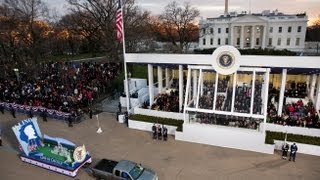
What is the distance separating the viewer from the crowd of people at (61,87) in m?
23.1

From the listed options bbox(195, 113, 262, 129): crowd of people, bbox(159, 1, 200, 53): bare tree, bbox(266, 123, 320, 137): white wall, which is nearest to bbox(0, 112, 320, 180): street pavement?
bbox(195, 113, 262, 129): crowd of people

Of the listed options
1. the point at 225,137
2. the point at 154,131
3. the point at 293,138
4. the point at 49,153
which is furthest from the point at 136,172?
the point at 293,138

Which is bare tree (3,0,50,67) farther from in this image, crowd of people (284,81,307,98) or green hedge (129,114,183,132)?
crowd of people (284,81,307,98)

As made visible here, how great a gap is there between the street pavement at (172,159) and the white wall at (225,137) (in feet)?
1.27

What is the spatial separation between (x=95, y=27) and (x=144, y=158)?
30075mm

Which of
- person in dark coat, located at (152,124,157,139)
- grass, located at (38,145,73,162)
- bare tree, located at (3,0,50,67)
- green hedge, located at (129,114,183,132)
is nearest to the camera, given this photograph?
grass, located at (38,145,73,162)

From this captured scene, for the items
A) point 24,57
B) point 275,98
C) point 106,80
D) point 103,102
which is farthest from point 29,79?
point 275,98

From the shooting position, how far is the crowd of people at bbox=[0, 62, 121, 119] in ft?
75.7

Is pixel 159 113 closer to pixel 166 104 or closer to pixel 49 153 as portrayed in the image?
pixel 166 104

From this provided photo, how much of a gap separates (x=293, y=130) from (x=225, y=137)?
4.42m

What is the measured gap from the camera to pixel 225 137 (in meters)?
15.9

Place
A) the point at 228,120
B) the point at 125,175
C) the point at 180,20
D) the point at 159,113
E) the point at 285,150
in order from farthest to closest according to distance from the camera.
Result: the point at 180,20, the point at 159,113, the point at 228,120, the point at 285,150, the point at 125,175

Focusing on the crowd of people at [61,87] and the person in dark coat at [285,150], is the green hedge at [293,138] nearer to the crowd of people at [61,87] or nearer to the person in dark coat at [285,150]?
the person in dark coat at [285,150]

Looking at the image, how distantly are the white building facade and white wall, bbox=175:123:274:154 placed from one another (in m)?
47.5
